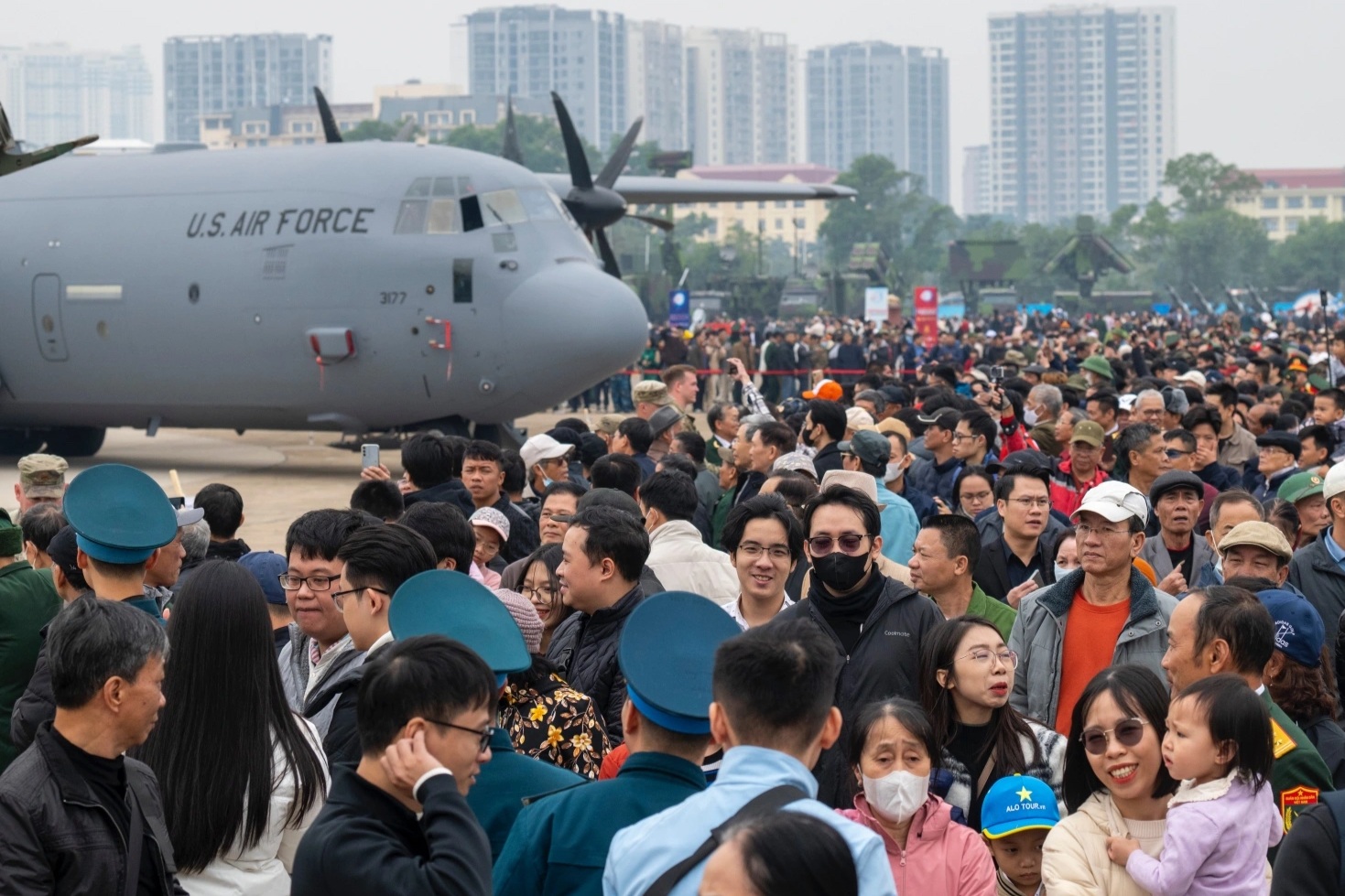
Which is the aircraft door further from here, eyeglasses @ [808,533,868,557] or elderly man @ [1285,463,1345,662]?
elderly man @ [1285,463,1345,662]

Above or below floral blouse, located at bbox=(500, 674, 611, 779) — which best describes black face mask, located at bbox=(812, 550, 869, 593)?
above

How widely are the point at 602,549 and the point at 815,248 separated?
18399cm

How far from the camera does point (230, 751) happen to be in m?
4.00

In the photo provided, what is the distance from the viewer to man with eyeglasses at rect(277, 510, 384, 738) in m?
5.23

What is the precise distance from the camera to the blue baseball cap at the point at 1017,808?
14.6 feet

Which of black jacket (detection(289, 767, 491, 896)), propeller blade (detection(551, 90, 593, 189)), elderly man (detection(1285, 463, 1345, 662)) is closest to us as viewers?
black jacket (detection(289, 767, 491, 896))

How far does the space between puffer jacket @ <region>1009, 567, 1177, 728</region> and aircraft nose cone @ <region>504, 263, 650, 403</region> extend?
11.0m

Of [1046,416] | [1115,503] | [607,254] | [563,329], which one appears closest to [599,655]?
[1115,503]

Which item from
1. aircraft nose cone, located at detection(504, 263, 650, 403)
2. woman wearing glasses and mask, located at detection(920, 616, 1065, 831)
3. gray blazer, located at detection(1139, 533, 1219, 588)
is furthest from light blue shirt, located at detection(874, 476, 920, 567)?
aircraft nose cone, located at detection(504, 263, 650, 403)

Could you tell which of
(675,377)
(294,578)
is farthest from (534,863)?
(675,377)

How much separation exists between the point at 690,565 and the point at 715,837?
151 inches

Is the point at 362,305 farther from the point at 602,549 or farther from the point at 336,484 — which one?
the point at 602,549

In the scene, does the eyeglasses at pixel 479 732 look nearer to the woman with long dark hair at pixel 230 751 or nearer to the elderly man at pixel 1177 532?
the woman with long dark hair at pixel 230 751

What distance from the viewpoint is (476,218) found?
1692 centimetres
